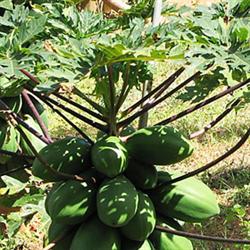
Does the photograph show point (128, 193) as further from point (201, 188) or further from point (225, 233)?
point (225, 233)

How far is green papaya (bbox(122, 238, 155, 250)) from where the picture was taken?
105 cm

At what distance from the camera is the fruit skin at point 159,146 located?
105cm

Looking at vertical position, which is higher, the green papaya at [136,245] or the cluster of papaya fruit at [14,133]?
the green papaya at [136,245]

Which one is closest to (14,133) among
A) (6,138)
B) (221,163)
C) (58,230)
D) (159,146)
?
(6,138)

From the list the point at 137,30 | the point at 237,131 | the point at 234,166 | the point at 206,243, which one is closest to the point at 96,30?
the point at 137,30

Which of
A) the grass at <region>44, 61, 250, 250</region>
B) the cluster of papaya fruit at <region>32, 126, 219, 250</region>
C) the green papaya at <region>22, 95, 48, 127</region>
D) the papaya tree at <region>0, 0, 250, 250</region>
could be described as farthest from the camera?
the grass at <region>44, 61, 250, 250</region>

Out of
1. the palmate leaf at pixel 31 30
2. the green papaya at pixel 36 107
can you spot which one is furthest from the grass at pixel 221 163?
the palmate leaf at pixel 31 30

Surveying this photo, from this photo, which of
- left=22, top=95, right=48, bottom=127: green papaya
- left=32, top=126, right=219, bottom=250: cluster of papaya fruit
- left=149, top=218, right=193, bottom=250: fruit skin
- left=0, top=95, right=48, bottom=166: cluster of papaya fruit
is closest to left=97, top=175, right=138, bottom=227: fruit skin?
left=32, top=126, right=219, bottom=250: cluster of papaya fruit

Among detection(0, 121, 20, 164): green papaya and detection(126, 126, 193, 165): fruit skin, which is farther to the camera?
detection(0, 121, 20, 164): green papaya

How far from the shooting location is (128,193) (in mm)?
1002

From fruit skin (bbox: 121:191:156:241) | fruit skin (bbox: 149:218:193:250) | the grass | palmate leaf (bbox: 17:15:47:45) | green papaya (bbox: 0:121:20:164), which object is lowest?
the grass

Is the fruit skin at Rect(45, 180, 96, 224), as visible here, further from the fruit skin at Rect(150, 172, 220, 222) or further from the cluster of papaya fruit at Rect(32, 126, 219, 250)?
the fruit skin at Rect(150, 172, 220, 222)

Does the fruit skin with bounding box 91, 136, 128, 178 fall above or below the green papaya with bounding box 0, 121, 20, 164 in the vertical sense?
above

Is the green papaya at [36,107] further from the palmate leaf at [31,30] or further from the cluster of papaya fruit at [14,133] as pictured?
the palmate leaf at [31,30]
